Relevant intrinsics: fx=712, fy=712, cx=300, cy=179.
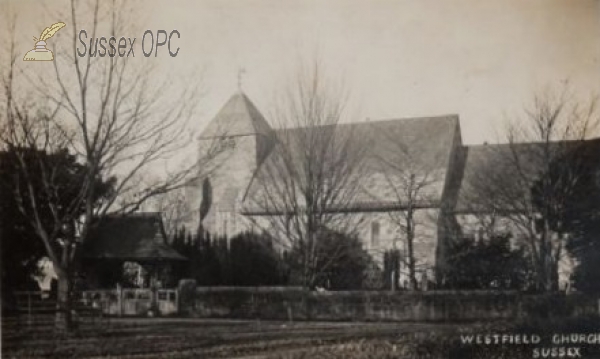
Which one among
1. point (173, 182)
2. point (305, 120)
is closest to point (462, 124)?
point (305, 120)

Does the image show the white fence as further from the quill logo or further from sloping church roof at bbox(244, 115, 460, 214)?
the quill logo

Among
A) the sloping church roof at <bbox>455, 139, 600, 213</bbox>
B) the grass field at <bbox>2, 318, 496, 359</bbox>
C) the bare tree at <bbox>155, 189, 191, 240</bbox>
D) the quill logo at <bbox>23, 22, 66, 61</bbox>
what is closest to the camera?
the grass field at <bbox>2, 318, 496, 359</bbox>

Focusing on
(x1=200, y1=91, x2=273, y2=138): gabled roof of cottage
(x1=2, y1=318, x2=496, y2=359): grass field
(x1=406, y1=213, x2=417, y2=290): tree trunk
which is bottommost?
(x1=2, y1=318, x2=496, y2=359): grass field

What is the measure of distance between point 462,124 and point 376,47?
2.97 ft

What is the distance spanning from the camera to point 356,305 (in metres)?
6.04

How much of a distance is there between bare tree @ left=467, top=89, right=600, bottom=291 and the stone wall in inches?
14.6

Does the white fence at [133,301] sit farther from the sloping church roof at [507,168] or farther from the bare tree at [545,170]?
the bare tree at [545,170]

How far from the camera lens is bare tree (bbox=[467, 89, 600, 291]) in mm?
5383

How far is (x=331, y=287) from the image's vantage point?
6.07m

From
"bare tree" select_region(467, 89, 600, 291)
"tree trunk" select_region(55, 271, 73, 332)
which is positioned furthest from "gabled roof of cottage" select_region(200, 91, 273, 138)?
"bare tree" select_region(467, 89, 600, 291)

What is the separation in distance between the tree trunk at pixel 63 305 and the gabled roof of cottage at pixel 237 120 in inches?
64.5

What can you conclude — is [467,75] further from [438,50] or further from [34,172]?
[34,172]

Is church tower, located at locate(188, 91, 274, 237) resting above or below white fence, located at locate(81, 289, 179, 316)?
above

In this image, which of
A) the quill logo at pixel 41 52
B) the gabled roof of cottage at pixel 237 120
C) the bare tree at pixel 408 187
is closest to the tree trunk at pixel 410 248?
the bare tree at pixel 408 187
